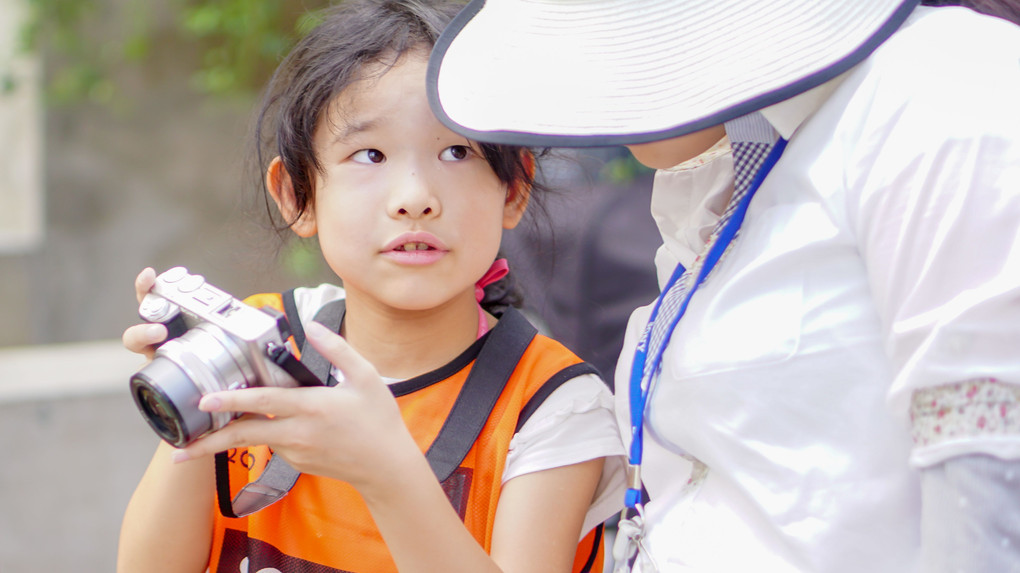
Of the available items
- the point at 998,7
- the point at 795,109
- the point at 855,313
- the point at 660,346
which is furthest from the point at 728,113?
the point at 998,7

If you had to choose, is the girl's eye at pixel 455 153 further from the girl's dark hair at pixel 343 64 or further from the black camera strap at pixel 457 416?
the black camera strap at pixel 457 416

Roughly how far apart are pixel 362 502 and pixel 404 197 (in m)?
0.44

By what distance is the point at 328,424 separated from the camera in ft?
3.13

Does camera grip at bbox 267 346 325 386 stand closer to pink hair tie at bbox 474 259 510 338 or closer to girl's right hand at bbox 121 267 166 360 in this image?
girl's right hand at bbox 121 267 166 360

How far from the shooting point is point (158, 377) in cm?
92

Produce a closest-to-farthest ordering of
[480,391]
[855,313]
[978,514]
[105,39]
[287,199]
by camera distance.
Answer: [978,514], [855,313], [480,391], [287,199], [105,39]

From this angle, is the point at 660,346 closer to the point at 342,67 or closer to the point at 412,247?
the point at 412,247

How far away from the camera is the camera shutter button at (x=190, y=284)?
1.07 meters

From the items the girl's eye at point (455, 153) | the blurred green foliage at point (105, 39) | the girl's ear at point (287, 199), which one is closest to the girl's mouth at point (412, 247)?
the girl's eye at point (455, 153)

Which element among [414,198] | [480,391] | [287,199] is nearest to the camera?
[414,198]

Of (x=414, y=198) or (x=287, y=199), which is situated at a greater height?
(x=414, y=198)

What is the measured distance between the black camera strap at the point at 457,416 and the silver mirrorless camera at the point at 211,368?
0.31 metres

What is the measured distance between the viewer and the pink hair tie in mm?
1524

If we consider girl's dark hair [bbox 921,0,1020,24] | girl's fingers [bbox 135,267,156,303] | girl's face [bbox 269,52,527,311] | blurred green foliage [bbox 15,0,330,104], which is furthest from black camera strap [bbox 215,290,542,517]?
blurred green foliage [bbox 15,0,330,104]
